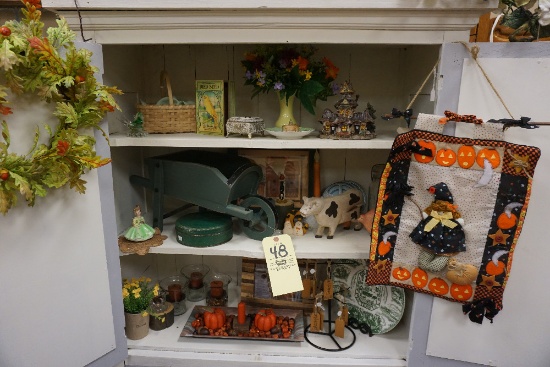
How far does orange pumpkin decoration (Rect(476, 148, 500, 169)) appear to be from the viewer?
94 centimetres

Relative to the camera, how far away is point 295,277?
1.19m

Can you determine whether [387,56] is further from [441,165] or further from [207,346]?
[207,346]

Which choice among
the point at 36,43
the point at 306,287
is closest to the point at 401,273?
the point at 306,287

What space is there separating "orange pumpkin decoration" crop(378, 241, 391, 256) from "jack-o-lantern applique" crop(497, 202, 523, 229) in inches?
11.0

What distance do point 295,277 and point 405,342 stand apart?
16.8 inches

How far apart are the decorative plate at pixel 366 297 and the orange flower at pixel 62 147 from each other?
0.94 m

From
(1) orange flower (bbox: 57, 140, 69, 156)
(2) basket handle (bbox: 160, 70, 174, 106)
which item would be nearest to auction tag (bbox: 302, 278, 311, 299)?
(2) basket handle (bbox: 160, 70, 174, 106)

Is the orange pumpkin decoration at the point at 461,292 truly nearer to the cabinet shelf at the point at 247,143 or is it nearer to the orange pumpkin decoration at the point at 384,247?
the orange pumpkin decoration at the point at 384,247

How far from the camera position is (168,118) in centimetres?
128

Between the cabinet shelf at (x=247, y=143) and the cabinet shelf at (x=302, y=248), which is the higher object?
the cabinet shelf at (x=247, y=143)

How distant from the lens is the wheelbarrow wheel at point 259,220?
49.5 inches

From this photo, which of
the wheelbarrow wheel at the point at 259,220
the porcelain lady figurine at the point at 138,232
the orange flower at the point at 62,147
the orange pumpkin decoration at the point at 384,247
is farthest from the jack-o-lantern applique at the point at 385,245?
the orange flower at the point at 62,147

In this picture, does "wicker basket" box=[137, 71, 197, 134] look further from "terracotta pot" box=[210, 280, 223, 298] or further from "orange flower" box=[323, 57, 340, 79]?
"terracotta pot" box=[210, 280, 223, 298]

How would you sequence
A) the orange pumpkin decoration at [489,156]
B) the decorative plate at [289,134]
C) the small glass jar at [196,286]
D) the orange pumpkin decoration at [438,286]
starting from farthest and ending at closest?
the small glass jar at [196,286], the decorative plate at [289,134], the orange pumpkin decoration at [438,286], the orange pumpkin decoration at [489,156]
